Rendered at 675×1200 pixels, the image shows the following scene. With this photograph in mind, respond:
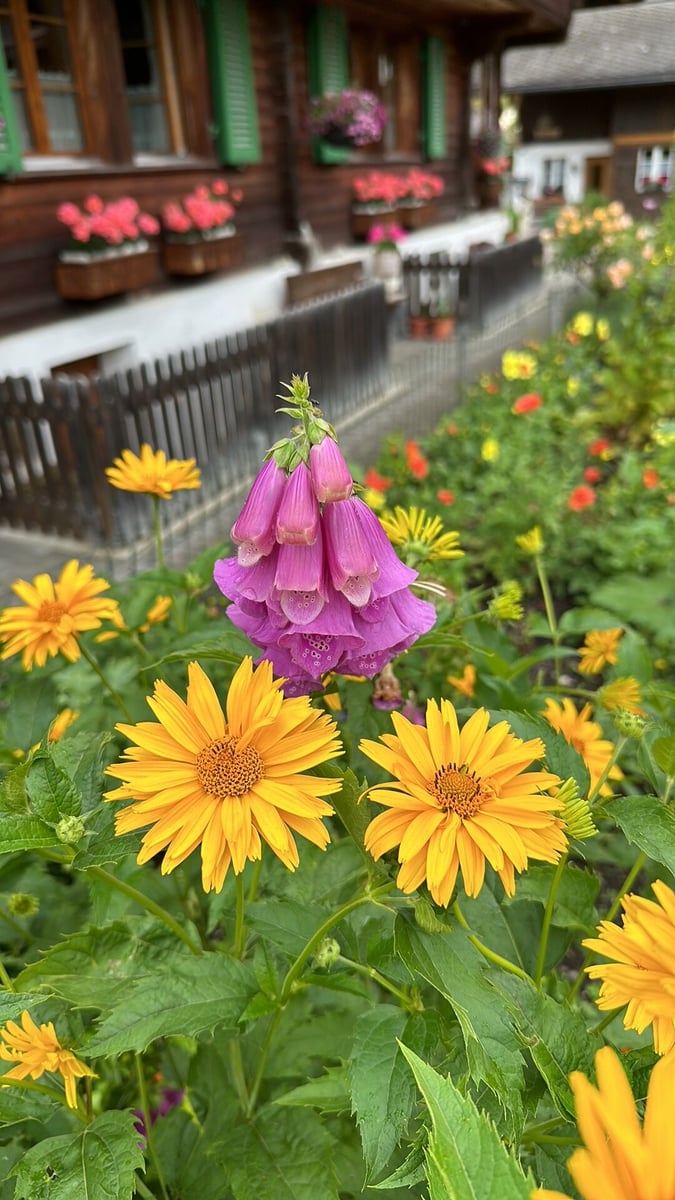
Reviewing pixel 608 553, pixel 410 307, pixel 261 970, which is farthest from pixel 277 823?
pixel 410 307

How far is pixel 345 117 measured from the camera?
25.1 feet

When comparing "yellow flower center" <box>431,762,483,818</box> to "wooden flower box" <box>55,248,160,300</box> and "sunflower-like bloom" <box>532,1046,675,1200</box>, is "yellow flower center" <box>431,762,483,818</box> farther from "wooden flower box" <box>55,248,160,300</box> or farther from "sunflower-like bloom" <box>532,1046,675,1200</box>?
"wooden flower box" <box>55,248,160,300</box>

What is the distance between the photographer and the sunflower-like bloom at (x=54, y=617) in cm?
140

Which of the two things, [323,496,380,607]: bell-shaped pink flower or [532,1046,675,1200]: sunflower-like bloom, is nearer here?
[532,1046,675,1200]: sunflower-like bloom

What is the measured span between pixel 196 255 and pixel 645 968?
6770mm

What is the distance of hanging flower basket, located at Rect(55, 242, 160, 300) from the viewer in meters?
5.68

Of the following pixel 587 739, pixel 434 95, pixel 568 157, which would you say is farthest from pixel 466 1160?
pixel 568 157

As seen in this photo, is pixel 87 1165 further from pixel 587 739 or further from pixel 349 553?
pixel 587 739

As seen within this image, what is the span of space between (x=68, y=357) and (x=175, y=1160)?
567 centimetres

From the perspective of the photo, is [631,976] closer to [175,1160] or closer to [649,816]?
[649,816]

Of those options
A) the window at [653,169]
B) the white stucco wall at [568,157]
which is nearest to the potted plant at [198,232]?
the window at [653,169]

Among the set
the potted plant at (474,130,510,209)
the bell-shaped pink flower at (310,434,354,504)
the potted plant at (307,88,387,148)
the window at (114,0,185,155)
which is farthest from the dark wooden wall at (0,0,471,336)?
the bell-shaped pink flower at (310,434,354,504)

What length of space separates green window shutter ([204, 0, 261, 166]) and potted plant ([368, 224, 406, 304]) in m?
2.24

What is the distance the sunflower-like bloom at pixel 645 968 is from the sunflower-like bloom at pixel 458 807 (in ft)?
0.31
